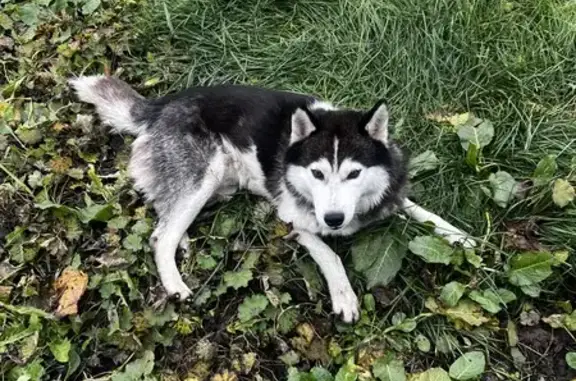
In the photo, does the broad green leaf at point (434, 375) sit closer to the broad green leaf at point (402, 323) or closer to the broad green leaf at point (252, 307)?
the broad green leaf at point (402, 323)

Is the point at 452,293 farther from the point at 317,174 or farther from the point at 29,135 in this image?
the point at 29,135

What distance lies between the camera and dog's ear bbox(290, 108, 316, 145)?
10.5 feet

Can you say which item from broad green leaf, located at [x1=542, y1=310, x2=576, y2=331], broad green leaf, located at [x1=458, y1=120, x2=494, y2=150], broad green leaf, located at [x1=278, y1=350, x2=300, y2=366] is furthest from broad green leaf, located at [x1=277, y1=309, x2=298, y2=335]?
broad green leaf, located at [x1=458, y1=120, x2=494, y2=150]

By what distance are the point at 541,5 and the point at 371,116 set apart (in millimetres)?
2008

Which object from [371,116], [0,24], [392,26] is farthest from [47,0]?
[371,116]

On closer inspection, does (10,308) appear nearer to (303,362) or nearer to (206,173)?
(206,173)

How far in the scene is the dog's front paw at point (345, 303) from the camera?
324 cm

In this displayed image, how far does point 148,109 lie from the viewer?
3889 mm

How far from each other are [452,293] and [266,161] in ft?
4.09

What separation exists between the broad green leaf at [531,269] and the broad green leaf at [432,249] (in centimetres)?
34

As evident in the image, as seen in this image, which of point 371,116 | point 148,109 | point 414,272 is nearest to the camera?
point 371,116

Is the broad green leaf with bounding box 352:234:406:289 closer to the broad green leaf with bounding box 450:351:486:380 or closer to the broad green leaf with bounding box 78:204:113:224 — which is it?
the broad green leaf with bounding box 450:351:486:380

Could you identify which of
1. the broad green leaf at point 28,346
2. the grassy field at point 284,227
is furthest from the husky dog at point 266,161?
the broad green leaf at point 28,346

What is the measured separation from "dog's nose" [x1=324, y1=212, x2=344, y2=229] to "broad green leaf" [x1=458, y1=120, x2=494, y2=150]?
111cm
